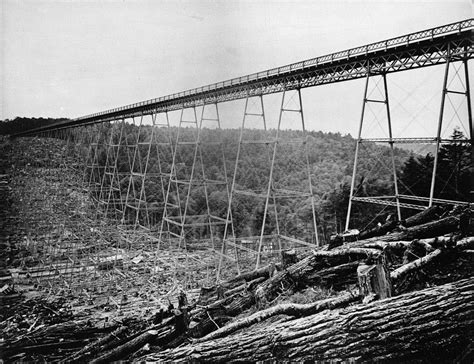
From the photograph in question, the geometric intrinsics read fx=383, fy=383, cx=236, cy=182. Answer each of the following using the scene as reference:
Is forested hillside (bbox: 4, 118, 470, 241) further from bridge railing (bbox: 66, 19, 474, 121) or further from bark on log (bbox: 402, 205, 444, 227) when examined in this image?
bark on log (bbox: 402, 205, 444, 227)

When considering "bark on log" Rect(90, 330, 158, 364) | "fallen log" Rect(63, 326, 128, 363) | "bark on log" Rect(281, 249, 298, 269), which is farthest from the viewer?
"bark on log" Rect(281, 249, 298, 269)

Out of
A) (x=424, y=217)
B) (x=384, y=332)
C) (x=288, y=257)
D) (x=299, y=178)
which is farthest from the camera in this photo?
(x=299, y=178)

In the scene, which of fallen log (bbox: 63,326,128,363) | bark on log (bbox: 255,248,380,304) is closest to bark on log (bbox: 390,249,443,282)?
bark on log (bbox: 255,248,380,304)

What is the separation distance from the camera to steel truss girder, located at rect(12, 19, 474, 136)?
275 inches

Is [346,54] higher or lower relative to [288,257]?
higher

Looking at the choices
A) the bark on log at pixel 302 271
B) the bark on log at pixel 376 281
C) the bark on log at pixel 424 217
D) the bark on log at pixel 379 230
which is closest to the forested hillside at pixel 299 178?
the bark on log at pixel 424 217

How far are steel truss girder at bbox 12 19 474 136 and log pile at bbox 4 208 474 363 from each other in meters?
3.68

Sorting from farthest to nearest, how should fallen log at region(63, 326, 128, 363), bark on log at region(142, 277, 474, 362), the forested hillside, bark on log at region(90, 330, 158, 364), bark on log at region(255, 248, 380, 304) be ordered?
the forested hillside → fallen log at region(63, 326, 128, 363) → bark on log at region(255, 248, 380, 304) → bark on log at region(90, 330, 158, 364) → bark on log at region(142, 277, 474, 362)

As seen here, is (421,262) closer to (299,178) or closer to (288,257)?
(288,257)

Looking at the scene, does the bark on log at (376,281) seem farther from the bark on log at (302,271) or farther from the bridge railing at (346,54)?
the bridge railing at (346,54)

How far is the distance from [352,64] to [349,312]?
686 centimetres

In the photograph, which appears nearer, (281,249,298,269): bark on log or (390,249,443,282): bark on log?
(390,249,443,282): bark on log

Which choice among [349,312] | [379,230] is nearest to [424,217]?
[379,230]

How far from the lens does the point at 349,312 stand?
2967 mm
